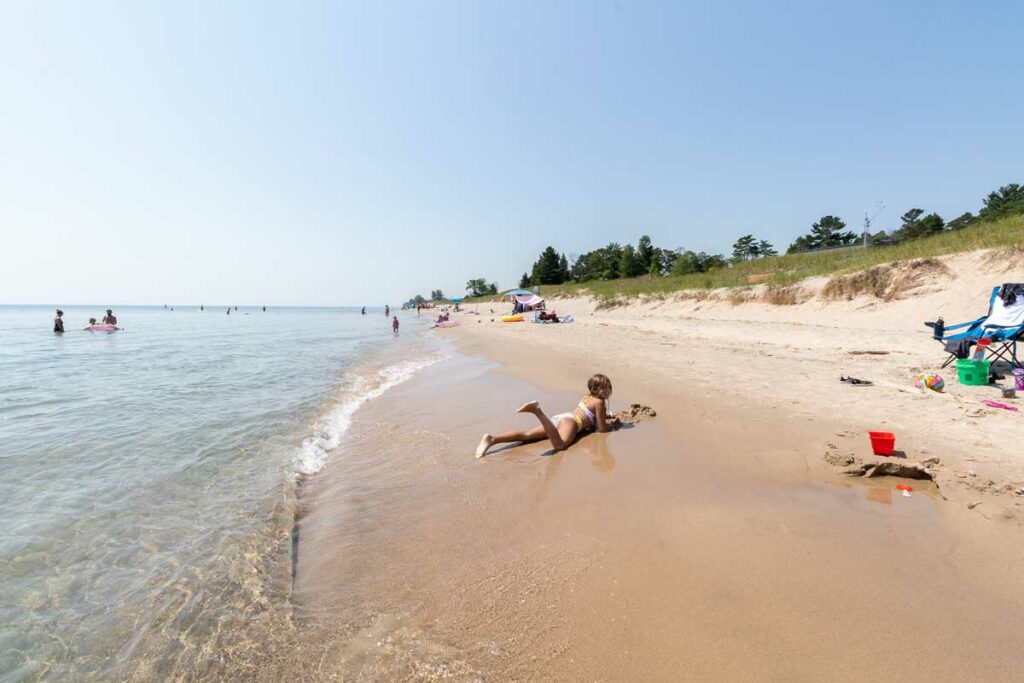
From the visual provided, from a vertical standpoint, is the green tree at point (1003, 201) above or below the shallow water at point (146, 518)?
above

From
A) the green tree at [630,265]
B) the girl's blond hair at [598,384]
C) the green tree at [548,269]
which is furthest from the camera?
the green tree at [548,269]

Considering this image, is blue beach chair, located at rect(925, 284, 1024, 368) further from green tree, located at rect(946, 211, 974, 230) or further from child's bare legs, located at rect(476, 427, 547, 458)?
green tree, located at rect(946, 211, 974, 230)

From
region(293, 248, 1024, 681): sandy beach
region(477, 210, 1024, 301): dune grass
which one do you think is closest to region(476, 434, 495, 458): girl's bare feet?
region(293, 248, 1024, 681): sandy beach

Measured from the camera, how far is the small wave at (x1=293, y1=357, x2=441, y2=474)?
6.27m

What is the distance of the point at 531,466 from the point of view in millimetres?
5383

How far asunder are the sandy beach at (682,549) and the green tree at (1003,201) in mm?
68297

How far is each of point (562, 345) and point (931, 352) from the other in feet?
37.0

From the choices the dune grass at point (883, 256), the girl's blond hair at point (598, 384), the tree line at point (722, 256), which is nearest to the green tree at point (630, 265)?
the tree line at point (722, 256)

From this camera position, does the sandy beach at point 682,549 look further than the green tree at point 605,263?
No

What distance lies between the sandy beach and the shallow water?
49 cm

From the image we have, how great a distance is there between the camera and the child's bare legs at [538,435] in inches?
227

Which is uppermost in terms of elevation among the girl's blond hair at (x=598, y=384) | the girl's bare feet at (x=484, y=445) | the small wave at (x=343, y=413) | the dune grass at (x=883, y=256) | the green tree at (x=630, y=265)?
the green tree at (x=630, y=265)

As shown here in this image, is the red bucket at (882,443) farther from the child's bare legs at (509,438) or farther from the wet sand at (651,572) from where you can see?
the child's bare legs at (509,438)

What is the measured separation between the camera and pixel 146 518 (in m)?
4.43
